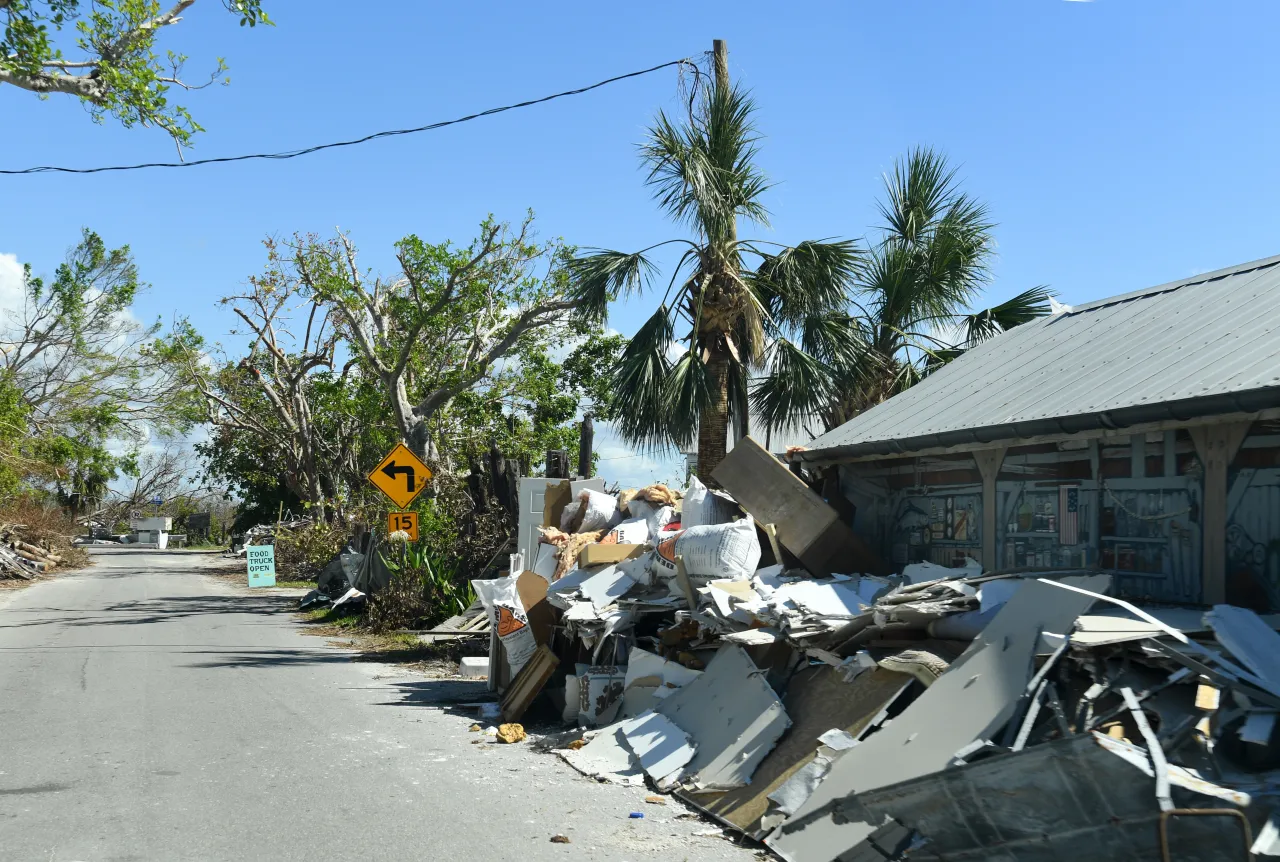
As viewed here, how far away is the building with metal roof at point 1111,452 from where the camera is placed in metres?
6.50

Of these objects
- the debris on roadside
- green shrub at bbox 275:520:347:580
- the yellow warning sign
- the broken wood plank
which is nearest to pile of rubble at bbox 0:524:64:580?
green shrub at bbox 275:520:347:580

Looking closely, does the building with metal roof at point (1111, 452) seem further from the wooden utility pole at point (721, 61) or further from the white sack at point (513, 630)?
the wooden utility pole at point (721, 61)

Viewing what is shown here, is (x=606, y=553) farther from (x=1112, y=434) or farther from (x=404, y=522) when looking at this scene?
(x=404, y=522)

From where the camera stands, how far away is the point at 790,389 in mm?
14836

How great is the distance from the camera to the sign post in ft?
96.3

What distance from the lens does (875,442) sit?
9438mm

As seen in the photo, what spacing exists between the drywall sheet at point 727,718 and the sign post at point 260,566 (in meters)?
23.5

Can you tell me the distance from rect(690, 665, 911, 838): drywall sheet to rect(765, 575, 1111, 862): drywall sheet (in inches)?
16.7

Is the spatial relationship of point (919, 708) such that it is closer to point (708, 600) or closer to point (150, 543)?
point (708, 600)

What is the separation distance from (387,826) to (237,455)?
48.8 m

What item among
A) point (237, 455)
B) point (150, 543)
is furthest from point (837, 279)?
point (150, 543)

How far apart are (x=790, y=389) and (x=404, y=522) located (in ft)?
20.2

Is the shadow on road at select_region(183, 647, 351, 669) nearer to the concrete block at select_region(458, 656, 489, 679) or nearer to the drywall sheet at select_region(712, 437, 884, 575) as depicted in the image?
the concrete block at select_region(458, 656, 489, 679)

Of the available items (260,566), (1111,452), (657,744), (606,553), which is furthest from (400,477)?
(260,566)
